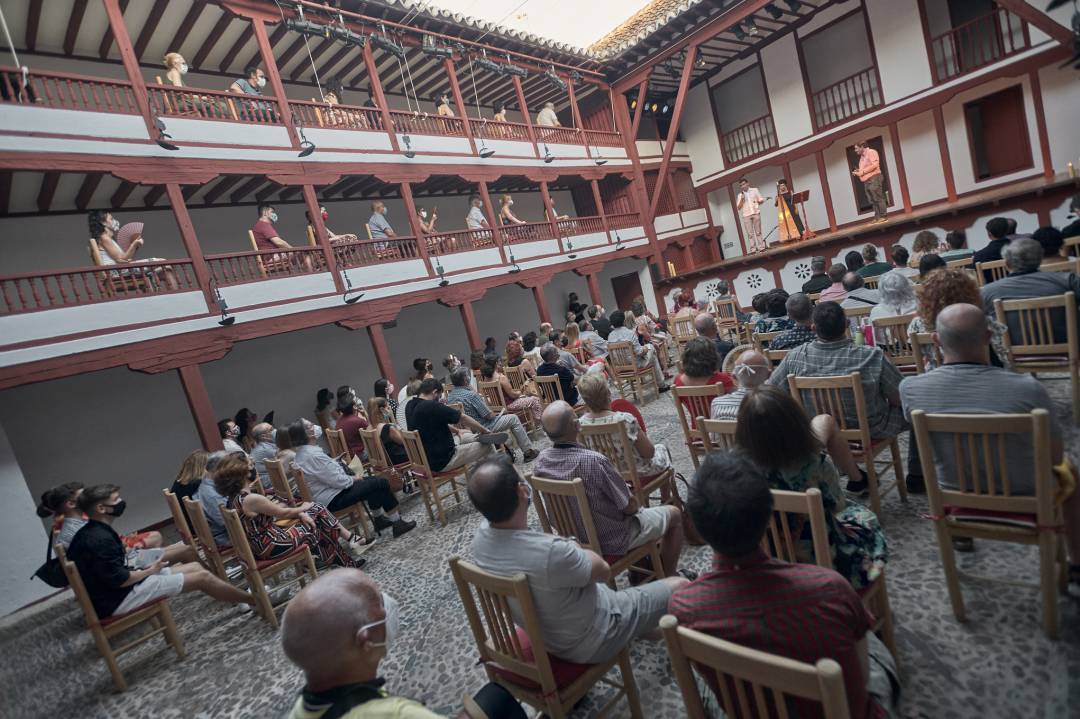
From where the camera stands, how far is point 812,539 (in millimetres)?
1742

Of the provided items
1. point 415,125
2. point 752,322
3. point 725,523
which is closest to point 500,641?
point 725,523

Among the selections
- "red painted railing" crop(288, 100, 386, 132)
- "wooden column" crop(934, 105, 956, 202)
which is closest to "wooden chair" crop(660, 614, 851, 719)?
"red painted railing" crop(288, 100, 386, 132)

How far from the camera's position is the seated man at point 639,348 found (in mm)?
6996

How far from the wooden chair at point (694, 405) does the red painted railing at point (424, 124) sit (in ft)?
26.8

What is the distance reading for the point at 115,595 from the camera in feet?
10.8

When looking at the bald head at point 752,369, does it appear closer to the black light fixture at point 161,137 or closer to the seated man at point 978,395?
the seated man at point 978,395

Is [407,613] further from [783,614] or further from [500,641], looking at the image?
[783,614]

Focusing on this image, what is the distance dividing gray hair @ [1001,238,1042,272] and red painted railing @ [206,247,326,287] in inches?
317

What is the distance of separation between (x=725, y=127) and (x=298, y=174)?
12624 mm

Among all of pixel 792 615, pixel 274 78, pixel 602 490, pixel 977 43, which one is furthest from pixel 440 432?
pixel 977 43

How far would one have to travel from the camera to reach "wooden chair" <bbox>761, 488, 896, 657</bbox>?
1.53 m

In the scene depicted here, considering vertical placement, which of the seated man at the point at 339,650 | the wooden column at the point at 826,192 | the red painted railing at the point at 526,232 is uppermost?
the red painted railing at the point at 526,232

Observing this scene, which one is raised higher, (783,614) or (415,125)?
(415,125)

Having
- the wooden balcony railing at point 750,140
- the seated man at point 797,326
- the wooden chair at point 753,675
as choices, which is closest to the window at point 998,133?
the wooden balcony railing at point 750,140
